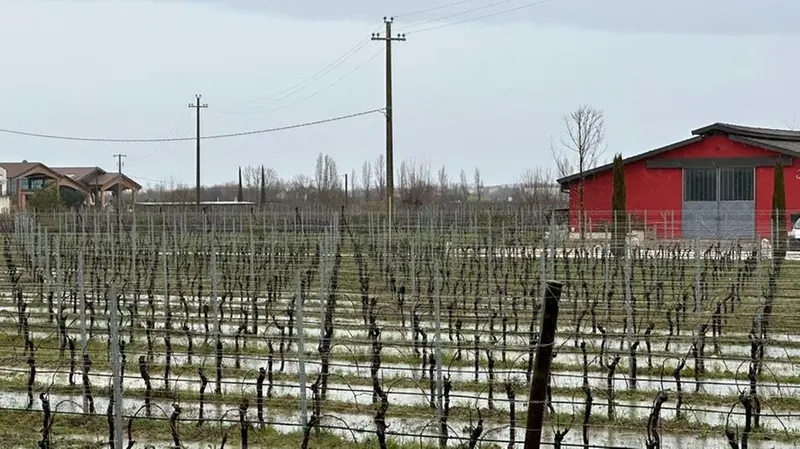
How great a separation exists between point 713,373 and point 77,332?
6.84 metres

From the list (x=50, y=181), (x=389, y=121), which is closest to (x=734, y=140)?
(x=389, y=121)

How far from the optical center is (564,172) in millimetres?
43875

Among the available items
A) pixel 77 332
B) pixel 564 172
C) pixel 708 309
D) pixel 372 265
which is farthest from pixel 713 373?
pixel 564 172

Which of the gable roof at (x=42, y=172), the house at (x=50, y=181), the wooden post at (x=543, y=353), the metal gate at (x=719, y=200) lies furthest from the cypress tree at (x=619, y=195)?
the gable roof at (x=42, y=172)

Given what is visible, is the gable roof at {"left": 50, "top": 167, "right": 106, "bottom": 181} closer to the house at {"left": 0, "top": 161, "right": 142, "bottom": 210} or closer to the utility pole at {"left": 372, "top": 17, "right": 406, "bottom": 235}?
the house at {"left": 0, "top": 161, "right": 142, "bottom": 210}

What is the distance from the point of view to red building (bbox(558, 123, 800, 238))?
28.5 metres

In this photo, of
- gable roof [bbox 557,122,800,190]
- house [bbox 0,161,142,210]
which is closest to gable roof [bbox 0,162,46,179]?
house [bbox 0,161,142,210]

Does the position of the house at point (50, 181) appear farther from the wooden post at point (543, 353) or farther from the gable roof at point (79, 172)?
the wooden post at point (543, 353)

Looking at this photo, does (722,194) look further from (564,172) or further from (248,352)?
(248,352)

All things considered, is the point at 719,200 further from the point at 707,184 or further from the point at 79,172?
the point at 79,172

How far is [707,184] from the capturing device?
29.6 meters

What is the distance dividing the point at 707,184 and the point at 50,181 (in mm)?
38085

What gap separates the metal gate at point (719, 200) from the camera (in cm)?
2869

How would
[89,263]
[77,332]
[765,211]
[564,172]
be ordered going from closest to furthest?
[77,332] → [89,263] → [765,211] → [564,172]
